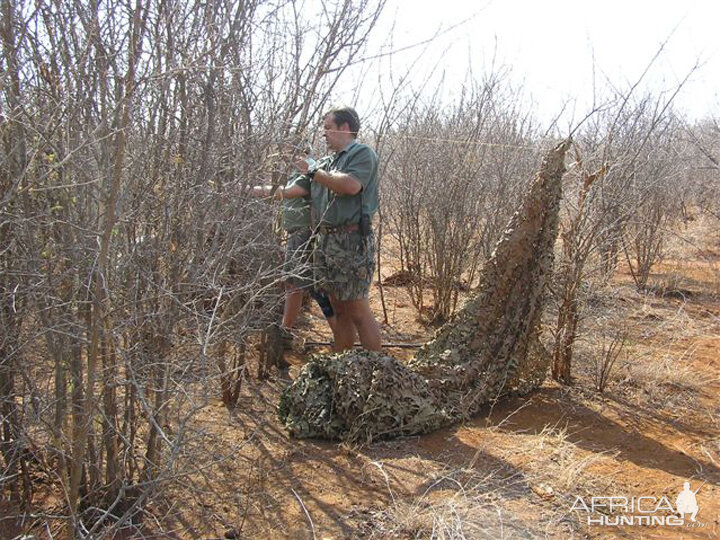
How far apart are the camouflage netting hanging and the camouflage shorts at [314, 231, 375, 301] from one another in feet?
1.66

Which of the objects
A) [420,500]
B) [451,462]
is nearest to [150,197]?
[420,500]

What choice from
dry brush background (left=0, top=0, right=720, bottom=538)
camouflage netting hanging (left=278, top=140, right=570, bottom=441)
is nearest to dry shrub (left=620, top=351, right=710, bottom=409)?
camouflage netting hanging (left=278, top=140, right=570, bottom=441)

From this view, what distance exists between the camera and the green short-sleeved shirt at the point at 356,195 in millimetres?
3725

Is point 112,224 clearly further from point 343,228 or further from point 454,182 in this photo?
point 454,182

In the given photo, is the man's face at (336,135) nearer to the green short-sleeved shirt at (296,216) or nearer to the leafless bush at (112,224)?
the green short-sleeved shirt at (296,216)

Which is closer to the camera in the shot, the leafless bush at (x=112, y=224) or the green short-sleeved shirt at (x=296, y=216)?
the leafless bush at (x=112, y=224)

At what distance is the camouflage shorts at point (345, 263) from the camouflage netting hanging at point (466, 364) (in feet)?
1.66

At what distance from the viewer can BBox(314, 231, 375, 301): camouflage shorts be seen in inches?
150

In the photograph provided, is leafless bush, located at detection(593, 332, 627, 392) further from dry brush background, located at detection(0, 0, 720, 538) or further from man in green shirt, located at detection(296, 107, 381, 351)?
man in green shirt, located at detection(296, 107, 381, 351)

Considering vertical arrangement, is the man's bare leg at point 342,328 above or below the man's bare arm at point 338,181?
below

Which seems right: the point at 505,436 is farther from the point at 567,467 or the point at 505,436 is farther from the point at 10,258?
the point at 10,258

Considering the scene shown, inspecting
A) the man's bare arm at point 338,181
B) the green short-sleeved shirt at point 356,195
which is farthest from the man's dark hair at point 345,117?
the man's bare arm at point 338,181

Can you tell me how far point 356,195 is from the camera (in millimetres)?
3807

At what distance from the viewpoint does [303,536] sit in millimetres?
2518
